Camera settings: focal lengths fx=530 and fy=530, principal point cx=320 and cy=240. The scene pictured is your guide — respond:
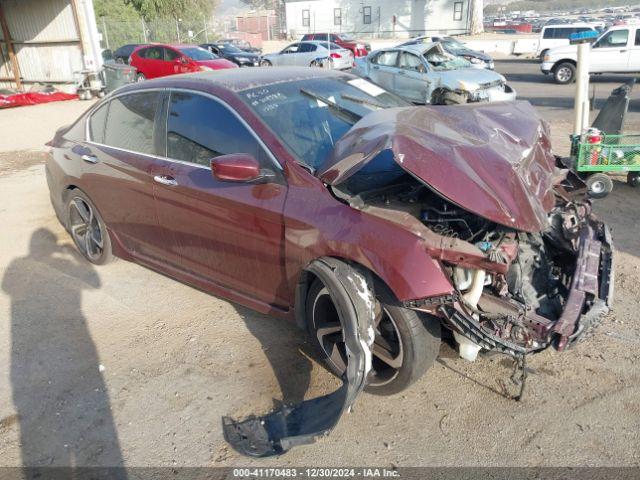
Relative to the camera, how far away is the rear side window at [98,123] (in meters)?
4.56

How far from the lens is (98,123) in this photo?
463 cm

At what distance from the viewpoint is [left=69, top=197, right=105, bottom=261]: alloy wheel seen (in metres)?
4.80

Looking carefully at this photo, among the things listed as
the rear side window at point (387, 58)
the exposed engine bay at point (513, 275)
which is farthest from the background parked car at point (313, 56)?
the exposed engine bay at point (513, 275)

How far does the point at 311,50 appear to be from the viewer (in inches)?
896

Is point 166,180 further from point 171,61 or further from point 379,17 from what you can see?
point 379,17

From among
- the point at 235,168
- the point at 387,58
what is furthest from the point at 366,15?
the point at 235,168

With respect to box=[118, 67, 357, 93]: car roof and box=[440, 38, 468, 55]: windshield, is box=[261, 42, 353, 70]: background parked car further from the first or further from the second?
box=[118, 67, 357, 93]: car roof

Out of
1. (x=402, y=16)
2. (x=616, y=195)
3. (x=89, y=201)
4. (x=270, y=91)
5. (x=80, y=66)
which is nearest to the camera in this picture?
(x=270, y=91)

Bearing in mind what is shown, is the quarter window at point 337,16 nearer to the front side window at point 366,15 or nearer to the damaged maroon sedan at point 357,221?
the front side window at point 366,15

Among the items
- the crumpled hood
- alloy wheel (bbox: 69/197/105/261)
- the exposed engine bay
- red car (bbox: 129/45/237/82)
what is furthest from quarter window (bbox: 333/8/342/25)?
the exposed engine bay

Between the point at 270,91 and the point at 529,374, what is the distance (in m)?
2.49

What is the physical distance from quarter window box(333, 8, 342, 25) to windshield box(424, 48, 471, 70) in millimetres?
39294

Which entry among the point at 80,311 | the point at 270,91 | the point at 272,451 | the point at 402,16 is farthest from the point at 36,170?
the point at 402,16

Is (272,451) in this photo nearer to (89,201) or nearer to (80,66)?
(89,201)
